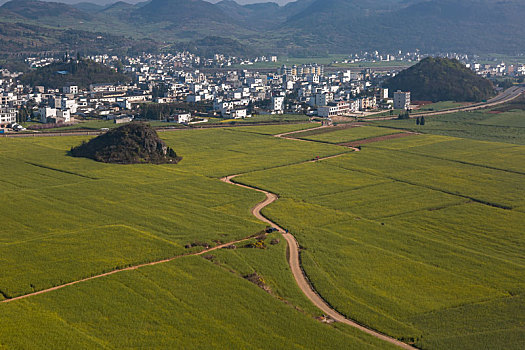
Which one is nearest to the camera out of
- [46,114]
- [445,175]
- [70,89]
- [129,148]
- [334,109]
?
[445,175]

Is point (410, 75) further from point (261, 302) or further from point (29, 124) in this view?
point (261, 302)

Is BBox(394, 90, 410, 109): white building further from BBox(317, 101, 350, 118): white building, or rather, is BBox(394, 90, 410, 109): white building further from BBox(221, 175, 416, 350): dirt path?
BBox(221, 175, 416, 350): dirt path

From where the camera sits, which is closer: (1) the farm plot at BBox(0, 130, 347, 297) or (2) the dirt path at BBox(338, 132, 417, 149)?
(1) the farm plot at BBox(0, 130, 347, 297)

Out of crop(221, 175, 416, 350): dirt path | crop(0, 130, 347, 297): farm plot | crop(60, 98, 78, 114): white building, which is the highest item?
crop(60, 98, 78, 114): white building

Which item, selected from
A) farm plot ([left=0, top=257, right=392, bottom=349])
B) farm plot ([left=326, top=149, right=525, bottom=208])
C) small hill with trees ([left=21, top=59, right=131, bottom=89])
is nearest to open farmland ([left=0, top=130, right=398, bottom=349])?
farm plot ([left=0, top=257, right=392, bottom=349])

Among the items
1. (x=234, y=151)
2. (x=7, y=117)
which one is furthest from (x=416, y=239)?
(x=7, y=117)

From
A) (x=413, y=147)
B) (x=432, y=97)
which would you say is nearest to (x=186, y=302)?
(x=413, y=147)

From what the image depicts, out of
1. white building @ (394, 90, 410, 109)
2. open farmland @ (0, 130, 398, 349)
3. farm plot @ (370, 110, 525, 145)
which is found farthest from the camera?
white building @ (394, 90, 410, 109)

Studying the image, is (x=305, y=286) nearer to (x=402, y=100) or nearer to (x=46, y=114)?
(x=46, y=114)
